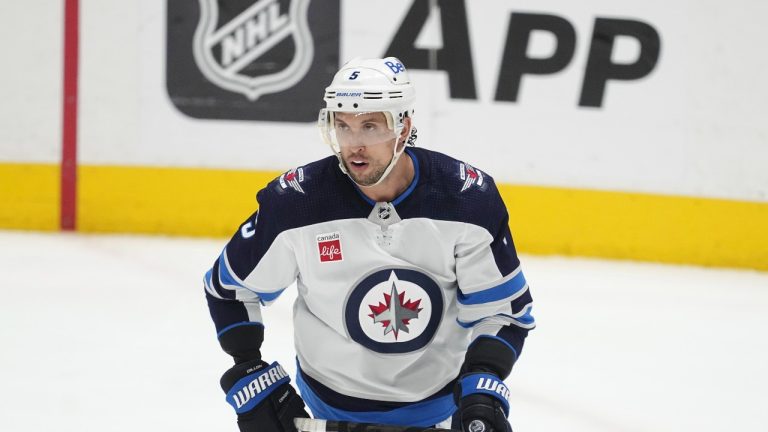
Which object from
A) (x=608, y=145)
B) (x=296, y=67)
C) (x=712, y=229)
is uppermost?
(x=296, y=67)

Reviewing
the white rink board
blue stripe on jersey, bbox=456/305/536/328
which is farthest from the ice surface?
blue stripe on jersey, bbox=456/305/536/328

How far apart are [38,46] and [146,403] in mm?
2831

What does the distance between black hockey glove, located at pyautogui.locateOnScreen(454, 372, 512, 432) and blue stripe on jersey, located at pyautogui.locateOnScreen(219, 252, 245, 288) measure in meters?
0.47

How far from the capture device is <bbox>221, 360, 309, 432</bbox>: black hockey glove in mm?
2008

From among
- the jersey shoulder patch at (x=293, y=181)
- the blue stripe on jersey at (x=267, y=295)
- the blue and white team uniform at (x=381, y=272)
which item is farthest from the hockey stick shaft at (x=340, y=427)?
the jersey shoulder patch at (x=293, y=181)

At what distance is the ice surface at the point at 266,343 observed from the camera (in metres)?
3.23

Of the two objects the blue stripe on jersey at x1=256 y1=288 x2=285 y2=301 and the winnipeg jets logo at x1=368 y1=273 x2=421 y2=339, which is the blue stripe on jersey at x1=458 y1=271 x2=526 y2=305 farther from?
the blue stripe on jersey at x1=256 y1=288 x2=285 y2=301

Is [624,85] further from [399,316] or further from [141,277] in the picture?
[399,316]

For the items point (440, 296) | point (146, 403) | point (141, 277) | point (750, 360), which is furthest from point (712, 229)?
point (440, 296)

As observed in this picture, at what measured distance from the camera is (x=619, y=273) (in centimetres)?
526

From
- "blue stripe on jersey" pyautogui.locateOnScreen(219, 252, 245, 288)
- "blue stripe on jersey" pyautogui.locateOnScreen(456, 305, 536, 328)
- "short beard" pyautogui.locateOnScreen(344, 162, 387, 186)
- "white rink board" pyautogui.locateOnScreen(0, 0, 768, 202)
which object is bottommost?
"blue stripe on jersey" pyautogui.locateOnScreen(456, 305, 536, 328)

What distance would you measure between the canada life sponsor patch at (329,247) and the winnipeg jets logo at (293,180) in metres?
0.10

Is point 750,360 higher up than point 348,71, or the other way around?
point 348,71

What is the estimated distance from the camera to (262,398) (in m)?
2.01
